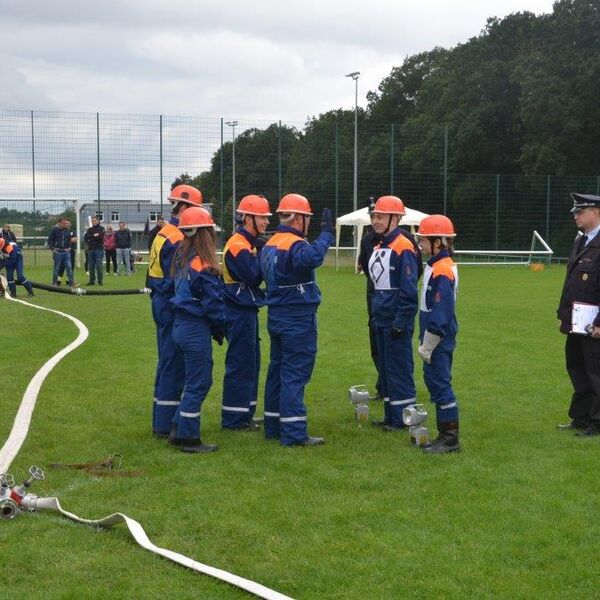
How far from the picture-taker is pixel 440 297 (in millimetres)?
7238

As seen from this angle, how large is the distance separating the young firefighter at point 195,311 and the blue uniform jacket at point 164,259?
0.41 meters

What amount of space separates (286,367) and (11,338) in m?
7.78

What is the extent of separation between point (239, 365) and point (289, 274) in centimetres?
113

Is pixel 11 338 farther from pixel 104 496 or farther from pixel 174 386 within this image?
pixel 104 496

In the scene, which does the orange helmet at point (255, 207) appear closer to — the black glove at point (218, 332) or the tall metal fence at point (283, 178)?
the black glove at point (218, 332)

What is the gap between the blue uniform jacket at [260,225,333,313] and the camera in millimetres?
7617

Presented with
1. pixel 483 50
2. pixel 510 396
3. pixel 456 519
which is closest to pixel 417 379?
pixel 510 396

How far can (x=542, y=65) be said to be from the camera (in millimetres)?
52812

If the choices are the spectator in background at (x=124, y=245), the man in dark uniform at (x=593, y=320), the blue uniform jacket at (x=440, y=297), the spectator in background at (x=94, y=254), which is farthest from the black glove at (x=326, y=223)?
the spectator in background at (x=124, y=245)

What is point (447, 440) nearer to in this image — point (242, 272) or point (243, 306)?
point (243, 306)

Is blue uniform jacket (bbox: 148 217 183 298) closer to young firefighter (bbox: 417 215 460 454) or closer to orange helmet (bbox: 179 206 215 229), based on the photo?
orange helmet (bbox: 179 206 215 229)

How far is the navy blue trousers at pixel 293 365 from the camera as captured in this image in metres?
7.63

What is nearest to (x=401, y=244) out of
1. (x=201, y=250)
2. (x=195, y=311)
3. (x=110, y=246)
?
(x=201, y=250)

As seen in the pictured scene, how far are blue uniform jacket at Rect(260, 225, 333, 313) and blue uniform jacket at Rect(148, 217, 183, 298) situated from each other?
2.75ft
